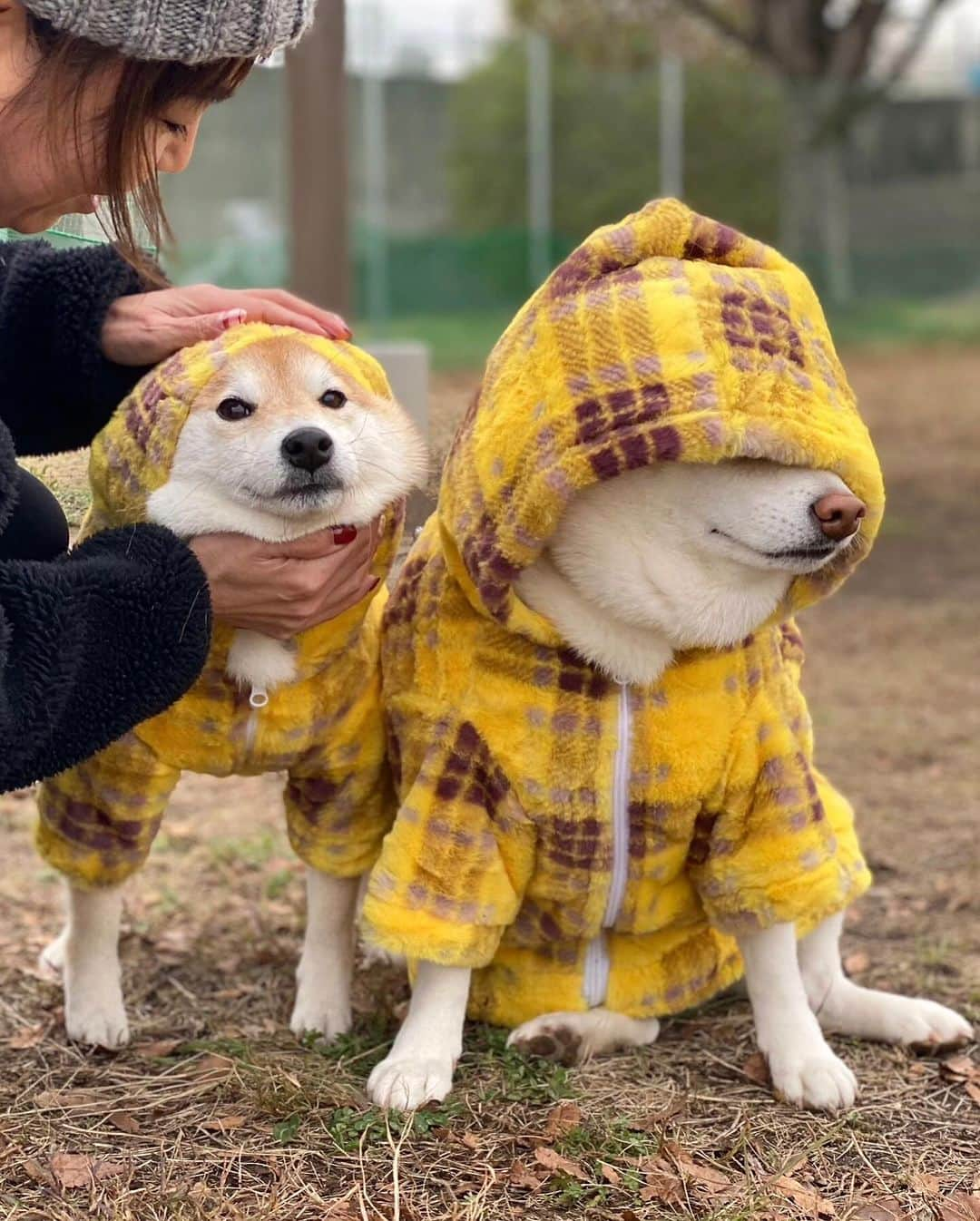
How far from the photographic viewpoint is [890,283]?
1755 centimetres

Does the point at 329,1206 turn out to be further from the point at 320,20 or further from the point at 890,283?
the point at 890,283

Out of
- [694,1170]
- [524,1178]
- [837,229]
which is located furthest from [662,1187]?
[837,229]

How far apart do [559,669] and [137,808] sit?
0.65m

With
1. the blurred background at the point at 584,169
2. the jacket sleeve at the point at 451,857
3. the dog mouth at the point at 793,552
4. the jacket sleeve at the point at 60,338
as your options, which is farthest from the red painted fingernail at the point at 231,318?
the blurred background at the point at 584,169

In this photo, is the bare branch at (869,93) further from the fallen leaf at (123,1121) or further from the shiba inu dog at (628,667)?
the fallen leaf at (123,1121)

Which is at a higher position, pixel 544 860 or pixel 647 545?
pixel 647 545

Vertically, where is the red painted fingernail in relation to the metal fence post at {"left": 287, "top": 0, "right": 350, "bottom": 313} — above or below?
above

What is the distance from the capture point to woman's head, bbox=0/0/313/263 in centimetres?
175

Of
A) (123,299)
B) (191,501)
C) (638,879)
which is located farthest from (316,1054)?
(123,299)

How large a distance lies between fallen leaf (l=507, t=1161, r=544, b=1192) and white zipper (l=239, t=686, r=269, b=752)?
0.67 m

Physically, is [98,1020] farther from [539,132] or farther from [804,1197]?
[539,132]

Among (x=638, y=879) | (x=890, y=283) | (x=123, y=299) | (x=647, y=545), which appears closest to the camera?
(x=647, y=545)

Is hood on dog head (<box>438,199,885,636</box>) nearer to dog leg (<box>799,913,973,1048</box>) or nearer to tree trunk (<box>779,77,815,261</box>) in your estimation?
dog leg (<box>799,913,973,1048</box>)

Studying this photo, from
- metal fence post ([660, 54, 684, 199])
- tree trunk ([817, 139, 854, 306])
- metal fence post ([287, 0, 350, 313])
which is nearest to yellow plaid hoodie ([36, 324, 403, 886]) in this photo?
metal fence post ([287, 0, 350, 313])
